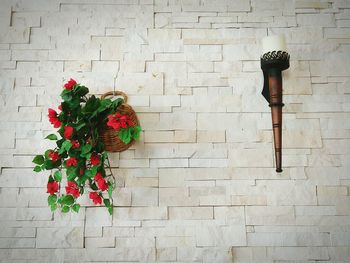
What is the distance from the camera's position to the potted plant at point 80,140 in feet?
4.29

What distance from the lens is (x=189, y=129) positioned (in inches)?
60.9

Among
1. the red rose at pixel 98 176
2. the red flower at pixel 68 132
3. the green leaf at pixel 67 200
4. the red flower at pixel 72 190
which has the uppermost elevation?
the red flower at pixel 68 132

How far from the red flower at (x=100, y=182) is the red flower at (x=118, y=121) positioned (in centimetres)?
22

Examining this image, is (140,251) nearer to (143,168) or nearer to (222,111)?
(143,168)

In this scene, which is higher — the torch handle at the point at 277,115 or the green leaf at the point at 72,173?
the torch handle at the point at 277,115

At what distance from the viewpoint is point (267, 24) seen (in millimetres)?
1662

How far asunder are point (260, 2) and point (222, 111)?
A: 25.9 inches

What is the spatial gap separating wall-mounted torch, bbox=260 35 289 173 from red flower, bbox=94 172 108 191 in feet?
2.61

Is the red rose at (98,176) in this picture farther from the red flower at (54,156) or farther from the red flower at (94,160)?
the red flower at (54,156)

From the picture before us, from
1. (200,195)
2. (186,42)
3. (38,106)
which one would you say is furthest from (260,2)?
(38,106)

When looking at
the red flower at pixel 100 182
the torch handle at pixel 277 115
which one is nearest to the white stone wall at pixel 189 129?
the torch handle at pixel 277 115

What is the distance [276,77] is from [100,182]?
94 centimetres

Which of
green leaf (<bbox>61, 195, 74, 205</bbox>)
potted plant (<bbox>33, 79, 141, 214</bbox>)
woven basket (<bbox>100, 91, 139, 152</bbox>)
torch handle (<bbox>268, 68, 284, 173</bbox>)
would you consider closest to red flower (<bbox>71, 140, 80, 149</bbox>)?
potted plant (<bbox>33, 79, 141, 214</bbox>)

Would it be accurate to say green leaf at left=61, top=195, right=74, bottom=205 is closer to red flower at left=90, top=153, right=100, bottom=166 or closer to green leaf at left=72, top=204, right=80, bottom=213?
green leaf at left=72, top=204, right=80, bottom=213
